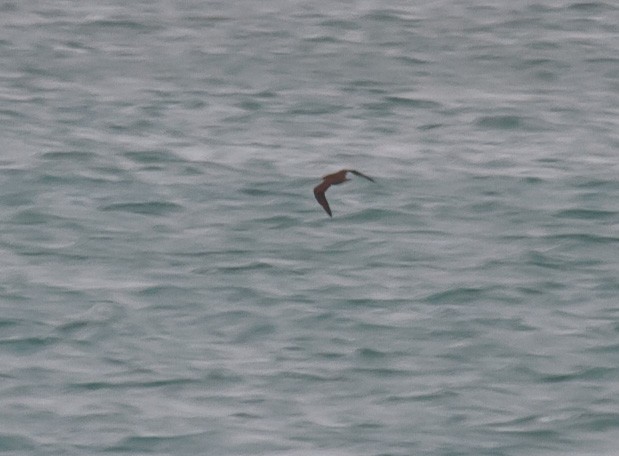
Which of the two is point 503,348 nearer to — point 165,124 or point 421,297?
point 421,297

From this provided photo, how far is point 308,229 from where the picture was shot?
15375 millimetres

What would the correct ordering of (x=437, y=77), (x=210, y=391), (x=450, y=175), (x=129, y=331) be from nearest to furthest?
(x=210, y=391)
(x=129, y=331)
(x=450, y=175)
(x=437, y=77)

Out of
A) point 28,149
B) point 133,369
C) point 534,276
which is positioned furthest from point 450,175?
point 133,369

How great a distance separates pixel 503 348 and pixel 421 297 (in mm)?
1146

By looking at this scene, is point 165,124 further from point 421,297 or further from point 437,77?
point 421,297

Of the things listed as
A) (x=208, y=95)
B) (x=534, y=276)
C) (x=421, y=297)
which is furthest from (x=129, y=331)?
(x=208, y=95)

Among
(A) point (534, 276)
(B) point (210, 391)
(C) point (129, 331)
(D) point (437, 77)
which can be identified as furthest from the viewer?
(D) point (437, 77)

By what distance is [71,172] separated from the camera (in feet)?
55.0

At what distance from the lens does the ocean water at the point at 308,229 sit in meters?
11.8

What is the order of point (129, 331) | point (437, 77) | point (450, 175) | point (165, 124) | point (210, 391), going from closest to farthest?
point (210, 391) → point (129, 331) → point (450, 175) → point (165, 124) → point (437, 77)

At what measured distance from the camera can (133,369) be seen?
40.8 ft

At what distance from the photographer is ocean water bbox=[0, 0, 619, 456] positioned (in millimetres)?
11758

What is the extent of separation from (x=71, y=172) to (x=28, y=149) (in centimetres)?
85

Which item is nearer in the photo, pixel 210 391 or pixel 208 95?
pixel 210 391
